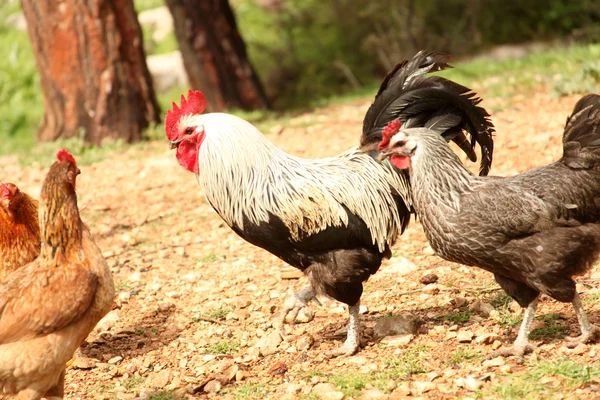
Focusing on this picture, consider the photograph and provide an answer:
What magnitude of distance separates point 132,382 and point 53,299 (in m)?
1.15

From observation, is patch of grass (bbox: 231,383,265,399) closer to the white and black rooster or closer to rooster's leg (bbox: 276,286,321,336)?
the white and black rooster

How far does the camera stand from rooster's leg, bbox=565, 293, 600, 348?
452 cm

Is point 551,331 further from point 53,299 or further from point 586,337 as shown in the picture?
point 53,299

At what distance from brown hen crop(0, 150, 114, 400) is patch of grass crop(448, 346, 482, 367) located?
2.16 m

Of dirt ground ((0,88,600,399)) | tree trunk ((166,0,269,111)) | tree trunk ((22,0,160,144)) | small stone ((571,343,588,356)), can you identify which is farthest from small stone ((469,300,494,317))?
tree trunk ((166,0,269,111))

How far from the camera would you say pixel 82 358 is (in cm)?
532

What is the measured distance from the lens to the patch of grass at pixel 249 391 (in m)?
4.59

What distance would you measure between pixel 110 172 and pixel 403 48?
7860mm

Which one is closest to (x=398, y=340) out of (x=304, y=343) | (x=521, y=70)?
(x=304, y=343)

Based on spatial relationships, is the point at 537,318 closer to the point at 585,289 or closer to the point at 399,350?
the point at 585,289

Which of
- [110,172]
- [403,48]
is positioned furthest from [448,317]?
[403,48]

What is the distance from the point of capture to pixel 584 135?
4.43 metres

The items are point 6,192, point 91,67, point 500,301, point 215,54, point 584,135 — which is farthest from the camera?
point 215,54

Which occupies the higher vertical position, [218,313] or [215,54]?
[215,54]
